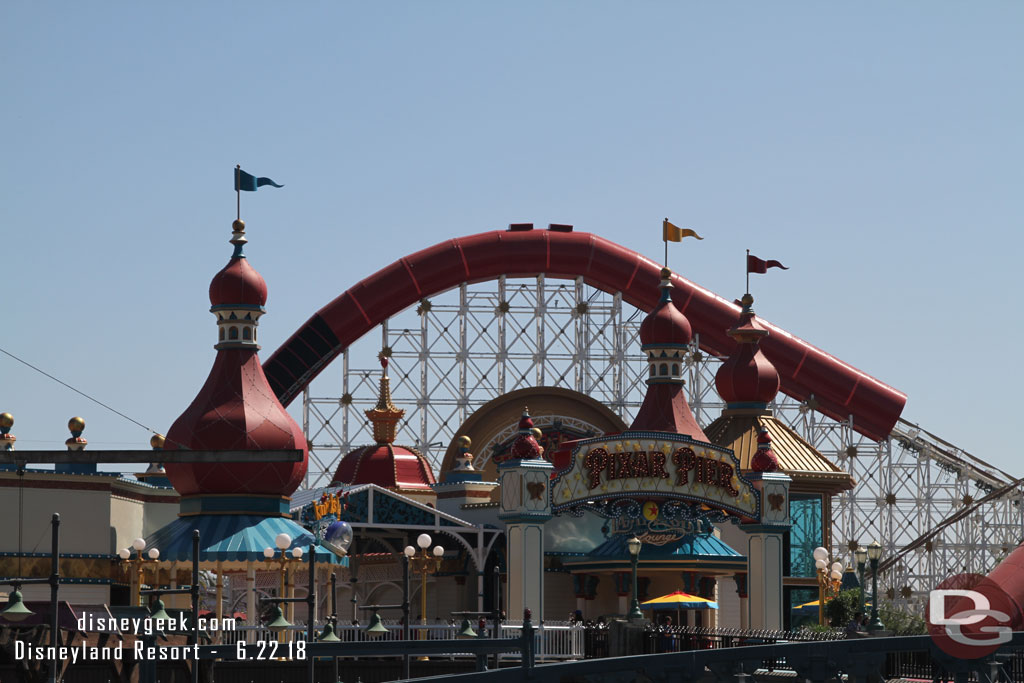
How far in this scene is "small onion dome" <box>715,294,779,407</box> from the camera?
146 feet

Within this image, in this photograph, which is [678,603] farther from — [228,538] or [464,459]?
[228,538]

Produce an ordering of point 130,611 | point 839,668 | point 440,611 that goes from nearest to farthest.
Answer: point 839,668
point 130,611
point 440,611

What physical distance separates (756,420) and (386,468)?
9650 millimetres

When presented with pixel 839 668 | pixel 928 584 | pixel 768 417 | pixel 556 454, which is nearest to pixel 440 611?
pixel 556 454

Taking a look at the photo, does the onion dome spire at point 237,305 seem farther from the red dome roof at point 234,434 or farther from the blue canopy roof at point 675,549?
the blue canopy roof at point 675,549

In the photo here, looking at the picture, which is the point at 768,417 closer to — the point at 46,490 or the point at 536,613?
the point at 536,613

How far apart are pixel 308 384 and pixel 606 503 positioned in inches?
Result: 661

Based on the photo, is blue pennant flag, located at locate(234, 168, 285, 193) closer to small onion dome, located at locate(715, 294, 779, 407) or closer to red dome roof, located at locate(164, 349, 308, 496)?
red dome roof, located at locate(164, 349, 308, 496)

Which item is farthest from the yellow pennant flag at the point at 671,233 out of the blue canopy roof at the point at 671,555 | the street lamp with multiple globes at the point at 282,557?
the street lamp with multiple globes at the point at 282,557

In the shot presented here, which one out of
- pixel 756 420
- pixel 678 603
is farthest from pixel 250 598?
pixel 756 420

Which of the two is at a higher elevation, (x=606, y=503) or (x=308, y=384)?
(x=308, y=384)

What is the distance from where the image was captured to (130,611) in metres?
29.6

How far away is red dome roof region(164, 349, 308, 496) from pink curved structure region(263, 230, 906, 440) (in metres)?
13.8

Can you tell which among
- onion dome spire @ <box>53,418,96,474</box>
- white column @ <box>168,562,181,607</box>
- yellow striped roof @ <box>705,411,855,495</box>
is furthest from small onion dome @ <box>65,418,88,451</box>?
yellow striped roof @ <box>705,411,855,495</box>
